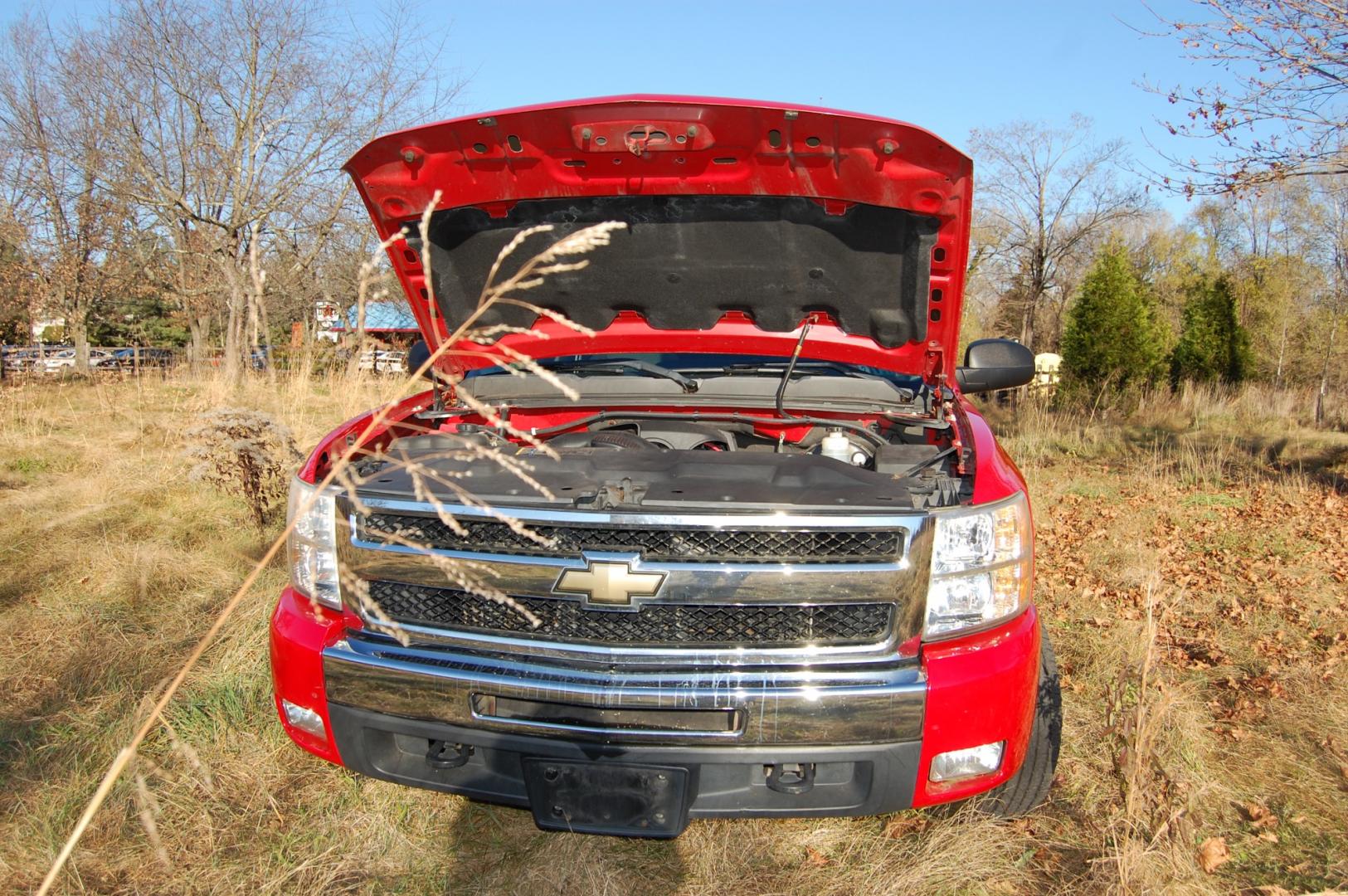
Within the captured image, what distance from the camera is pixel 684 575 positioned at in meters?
1.93

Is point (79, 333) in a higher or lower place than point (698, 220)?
lower

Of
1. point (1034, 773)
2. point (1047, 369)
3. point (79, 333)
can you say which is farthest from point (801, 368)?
point (1047, 369)

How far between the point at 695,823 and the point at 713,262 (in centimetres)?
185

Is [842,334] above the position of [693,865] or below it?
above

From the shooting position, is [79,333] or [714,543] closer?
[714,543]

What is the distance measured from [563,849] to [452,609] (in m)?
0.82

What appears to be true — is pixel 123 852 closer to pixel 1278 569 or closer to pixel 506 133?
pixel 506 133

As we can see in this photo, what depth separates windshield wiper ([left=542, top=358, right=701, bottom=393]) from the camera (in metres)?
3.14

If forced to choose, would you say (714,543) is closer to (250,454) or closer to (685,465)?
(685,465)

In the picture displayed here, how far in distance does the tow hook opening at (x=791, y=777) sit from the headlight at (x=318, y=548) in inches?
48.2

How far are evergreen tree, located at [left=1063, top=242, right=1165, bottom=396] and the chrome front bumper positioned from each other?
1662 centimetres

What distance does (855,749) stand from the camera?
185 cm

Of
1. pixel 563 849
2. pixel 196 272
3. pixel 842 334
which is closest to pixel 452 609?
pixel 563 849

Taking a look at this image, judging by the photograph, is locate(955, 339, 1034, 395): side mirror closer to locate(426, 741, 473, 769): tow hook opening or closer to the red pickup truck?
the red pickup truck
